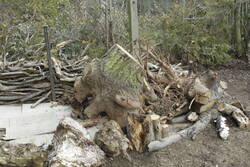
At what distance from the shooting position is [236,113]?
3.72 m

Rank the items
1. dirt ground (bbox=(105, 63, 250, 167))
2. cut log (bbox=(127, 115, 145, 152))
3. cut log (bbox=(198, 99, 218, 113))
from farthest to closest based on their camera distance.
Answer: cut log (bbox=(198, 99, 218, 113)), cut log (bbox=(127, 115, 145, 152)), dirt ground (bbox=(105, 63, 250, 167))

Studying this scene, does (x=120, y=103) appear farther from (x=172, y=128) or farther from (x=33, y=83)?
(x=33, y=83)

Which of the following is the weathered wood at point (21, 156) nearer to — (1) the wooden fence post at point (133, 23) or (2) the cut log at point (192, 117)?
(1) the wooden fence post at point (133, 23)

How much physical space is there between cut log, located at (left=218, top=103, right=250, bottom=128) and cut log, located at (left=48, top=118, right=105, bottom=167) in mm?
1828

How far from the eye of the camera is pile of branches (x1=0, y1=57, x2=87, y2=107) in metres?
3.79

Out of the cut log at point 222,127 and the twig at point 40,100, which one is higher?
the twig at point 40,100

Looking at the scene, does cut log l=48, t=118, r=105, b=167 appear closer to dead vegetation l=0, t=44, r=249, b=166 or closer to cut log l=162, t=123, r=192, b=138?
dead vegetation l=0, t=44, r=249, b=166

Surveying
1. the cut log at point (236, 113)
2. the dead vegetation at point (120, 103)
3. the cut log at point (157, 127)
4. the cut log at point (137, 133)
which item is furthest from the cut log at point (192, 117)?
the cut log at point (137, 133)

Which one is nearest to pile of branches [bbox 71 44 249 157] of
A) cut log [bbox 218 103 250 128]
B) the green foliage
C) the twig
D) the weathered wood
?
cut log [bbox 218 103 250 128]

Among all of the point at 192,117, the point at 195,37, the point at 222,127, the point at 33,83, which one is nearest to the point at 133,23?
the point at 192,117

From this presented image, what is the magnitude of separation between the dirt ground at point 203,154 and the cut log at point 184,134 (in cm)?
Result: 5

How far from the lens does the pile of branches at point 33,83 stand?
12.4 ft

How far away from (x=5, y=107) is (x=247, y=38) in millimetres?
5533

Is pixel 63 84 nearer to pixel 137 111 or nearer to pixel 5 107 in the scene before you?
pixel 5 107
